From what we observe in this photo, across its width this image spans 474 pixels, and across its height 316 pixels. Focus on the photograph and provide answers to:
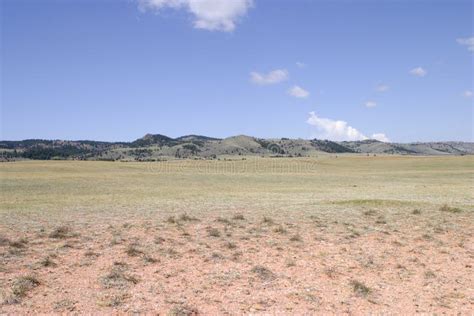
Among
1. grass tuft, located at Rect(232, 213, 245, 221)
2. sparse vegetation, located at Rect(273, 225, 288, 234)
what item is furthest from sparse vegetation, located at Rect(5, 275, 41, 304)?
grass tuft, located at Rect(232, 213, 245, 221)

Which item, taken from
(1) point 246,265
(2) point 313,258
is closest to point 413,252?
(2) point 313,258

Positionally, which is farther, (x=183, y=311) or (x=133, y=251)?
(x=133, y=251)

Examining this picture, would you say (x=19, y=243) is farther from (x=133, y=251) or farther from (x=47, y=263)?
(x=133, y=251)

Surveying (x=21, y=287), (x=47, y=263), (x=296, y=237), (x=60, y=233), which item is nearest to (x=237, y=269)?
(x=296, y=237)

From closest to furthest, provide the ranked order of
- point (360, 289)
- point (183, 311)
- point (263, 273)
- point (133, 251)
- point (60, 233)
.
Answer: point (183, 311), point (360, 289), point (263, 273), point (133, 251), point (60, 233)

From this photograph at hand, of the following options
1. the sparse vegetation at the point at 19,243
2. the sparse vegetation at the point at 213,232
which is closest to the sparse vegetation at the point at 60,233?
the sparse vegetation at the point at 19,243

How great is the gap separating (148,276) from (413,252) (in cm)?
876

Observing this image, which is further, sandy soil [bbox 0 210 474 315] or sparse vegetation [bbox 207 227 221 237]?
sparse vegetation [bbox 207 227 221 237]

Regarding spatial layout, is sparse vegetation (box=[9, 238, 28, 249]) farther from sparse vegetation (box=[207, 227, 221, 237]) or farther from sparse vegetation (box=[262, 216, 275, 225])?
sparse vegetation (box=[262, 216, 275, 225])

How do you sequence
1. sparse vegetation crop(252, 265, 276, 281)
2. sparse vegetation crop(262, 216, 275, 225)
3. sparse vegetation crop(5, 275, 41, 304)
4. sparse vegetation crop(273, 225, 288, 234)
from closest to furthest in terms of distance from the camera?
1. sparse vegetation crop(5, 275, 41, 304)
2. sparse vegetation crop(252, 265, 276, 281)
3. sparse vegetation crop(273, 225, 288, 234)
4. sparse vegetation crop(262, 216, 275, 225)

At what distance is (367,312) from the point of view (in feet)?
32.1

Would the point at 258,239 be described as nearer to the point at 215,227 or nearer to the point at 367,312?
the point at 215,227

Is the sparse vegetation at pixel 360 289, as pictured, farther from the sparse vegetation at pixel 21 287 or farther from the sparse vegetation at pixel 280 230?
the sparse vegetation at pixel 21 287

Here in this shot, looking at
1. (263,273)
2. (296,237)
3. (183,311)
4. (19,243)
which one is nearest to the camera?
(183,311)
